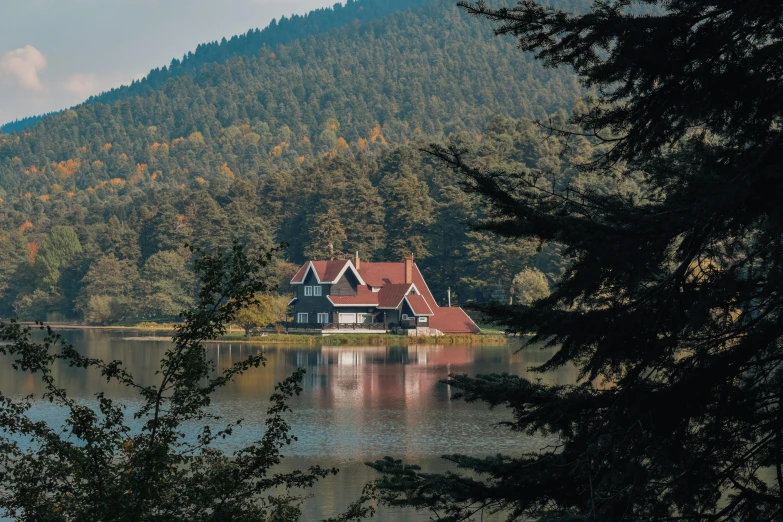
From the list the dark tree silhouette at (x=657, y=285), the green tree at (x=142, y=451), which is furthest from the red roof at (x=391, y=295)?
the dark tree silhouette at (x=657, y=285)

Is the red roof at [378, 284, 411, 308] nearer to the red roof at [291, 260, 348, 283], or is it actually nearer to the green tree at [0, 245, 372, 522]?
the red roof at [291, 260, 348, 283]

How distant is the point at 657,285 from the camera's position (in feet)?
21.1

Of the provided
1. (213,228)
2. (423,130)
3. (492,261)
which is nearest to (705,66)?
(492,261)

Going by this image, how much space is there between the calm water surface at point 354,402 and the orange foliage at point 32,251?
1558 inches

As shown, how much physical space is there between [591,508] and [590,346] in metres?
1.30

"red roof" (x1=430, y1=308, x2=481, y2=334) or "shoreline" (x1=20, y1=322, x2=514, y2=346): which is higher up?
"red roof" (x1=430, y1=308, x2=481, y2=334)

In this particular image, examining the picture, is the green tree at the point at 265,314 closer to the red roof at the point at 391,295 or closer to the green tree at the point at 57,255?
the red roof at the point at 391,295

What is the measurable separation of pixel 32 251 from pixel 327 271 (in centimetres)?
4302

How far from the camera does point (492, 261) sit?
220 feet

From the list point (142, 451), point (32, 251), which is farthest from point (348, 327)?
point (142, 451)

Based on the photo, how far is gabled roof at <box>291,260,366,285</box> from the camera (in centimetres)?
6278

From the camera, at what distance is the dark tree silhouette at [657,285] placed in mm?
5930

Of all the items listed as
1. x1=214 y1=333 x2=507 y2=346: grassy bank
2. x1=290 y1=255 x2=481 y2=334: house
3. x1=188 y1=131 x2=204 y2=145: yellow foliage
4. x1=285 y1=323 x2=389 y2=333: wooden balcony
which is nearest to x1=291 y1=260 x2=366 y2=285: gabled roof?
x1=290 y1=255 x2=481 y2=334: house

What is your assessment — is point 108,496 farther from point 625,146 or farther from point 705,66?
point 705,66
